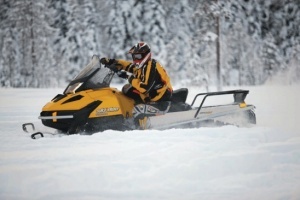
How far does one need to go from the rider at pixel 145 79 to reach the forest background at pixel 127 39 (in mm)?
20323

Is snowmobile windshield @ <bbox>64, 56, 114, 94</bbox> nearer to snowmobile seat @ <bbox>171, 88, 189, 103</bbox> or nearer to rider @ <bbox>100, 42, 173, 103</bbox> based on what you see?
rider @ <bbox>100, 42, 173, 103</bbox>

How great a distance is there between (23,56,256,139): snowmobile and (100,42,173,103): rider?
0.35 ft

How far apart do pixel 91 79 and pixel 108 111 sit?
1.89ft

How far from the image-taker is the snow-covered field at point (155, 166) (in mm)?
3492

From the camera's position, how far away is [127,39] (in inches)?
1244

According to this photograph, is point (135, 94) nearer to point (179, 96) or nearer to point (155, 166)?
point (179, 96)

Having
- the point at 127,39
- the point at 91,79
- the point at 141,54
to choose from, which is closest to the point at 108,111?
the point at 91,79

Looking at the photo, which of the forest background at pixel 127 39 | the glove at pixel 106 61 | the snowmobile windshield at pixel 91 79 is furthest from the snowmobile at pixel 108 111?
the forest background at pixel 127 39

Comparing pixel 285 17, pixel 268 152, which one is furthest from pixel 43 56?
pixel 268 152

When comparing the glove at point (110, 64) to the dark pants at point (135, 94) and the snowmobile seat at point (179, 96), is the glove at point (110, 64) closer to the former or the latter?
the dark pants at point (135, 94)

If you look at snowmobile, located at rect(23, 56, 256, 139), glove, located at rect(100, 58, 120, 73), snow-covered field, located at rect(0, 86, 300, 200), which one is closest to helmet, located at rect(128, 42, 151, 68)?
glove, located at rect(100, 58, 120, 73)

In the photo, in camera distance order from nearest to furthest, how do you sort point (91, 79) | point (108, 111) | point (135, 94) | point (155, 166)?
point (155, 166) < point (108, 111) < point (91, 79) < point (135, 94)

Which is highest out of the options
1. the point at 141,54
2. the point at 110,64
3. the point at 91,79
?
the point at 141,54

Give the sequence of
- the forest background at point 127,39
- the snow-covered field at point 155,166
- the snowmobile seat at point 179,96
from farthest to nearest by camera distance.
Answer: the forest background at point 127,39 < the snowmobile seat at point 179,96 < the snow-covered field at point 155,166
